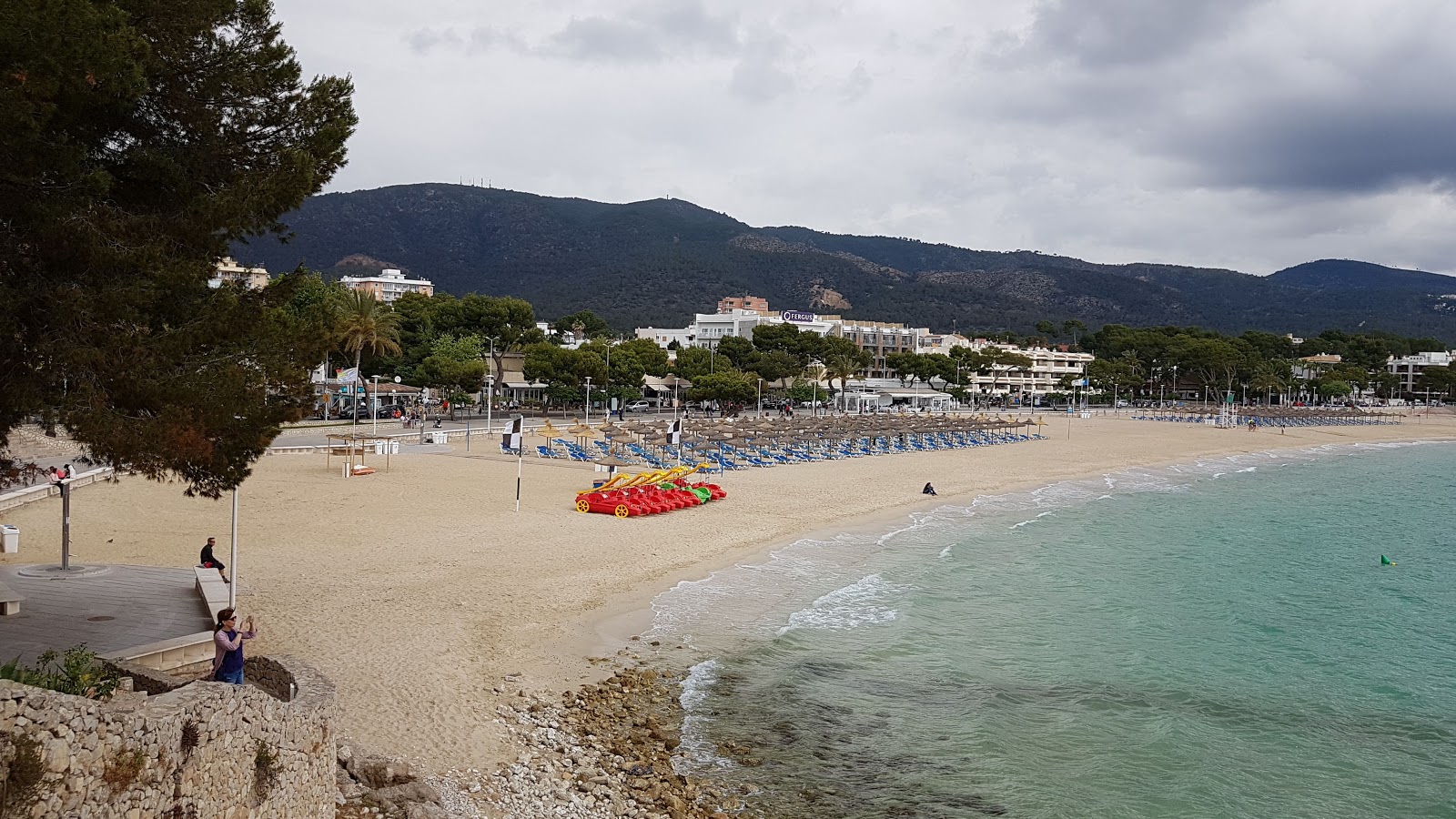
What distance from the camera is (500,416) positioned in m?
53.6

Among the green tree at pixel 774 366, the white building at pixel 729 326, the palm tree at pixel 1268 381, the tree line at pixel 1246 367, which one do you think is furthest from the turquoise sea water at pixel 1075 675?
the tree line at pixel 1246 367

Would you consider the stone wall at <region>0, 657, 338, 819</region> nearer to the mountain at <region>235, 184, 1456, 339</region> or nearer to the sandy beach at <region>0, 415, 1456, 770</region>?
the sandy beach at <region>0, 415, 1456, 770</region>

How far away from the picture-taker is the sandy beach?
10.3m

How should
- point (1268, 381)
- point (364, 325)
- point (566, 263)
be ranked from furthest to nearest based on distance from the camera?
1. point (566, 263)
2. point (1268, 381)
3. point (364, 325)

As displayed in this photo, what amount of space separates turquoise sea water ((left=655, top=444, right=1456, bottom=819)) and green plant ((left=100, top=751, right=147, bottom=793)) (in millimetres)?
5072

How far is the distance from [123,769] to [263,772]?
1102 mm

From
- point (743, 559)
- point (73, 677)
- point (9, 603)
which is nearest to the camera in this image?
point (73, 677)

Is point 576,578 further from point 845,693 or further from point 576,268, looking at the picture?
point 576,268

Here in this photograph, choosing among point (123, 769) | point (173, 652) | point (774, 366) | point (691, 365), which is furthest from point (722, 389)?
point (123, 769)

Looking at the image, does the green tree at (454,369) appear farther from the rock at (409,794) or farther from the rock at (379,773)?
the rock at (409,794)

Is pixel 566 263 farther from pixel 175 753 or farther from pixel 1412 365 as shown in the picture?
pixel 175 753

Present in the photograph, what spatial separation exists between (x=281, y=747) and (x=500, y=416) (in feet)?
159

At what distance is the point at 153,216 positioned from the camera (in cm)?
765

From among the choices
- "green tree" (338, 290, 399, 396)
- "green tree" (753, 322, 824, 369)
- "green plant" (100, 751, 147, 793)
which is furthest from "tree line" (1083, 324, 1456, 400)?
"green plant" (100, 751, 147, 793)
